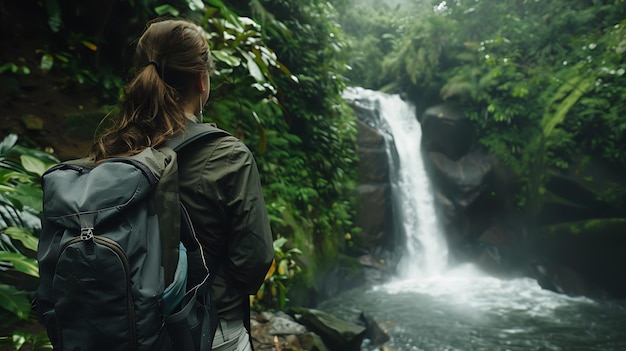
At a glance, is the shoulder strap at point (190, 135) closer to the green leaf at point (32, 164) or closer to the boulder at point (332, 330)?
the green leaf at point (32, 164)

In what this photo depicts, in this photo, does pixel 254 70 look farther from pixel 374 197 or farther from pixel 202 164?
pixel 374 197

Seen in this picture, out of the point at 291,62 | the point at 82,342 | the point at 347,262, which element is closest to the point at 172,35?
the point at 82,342

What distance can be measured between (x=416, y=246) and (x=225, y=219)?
9900mm

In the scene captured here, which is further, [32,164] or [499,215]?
[499,215]

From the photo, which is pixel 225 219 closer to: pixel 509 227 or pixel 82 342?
pixel 82 342

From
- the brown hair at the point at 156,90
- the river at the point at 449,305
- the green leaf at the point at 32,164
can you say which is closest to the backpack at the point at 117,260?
the brown hair at the point at 156,90

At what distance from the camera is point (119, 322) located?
105 centimetres

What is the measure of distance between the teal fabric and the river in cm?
499

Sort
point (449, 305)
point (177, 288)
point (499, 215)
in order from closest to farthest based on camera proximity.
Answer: point (177, 288) < point (449, 305) < point (499, 215)

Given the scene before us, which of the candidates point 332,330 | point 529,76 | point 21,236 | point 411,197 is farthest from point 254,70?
point 529,76

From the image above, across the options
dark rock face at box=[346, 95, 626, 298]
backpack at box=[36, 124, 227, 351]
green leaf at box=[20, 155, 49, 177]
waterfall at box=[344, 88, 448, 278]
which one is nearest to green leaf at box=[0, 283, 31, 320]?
green leaf at box=[20, 155, 49, 177]

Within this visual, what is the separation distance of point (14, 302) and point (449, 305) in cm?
717

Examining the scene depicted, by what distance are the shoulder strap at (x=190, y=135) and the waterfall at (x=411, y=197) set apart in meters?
9.37

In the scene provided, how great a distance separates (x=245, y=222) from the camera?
1.33m
